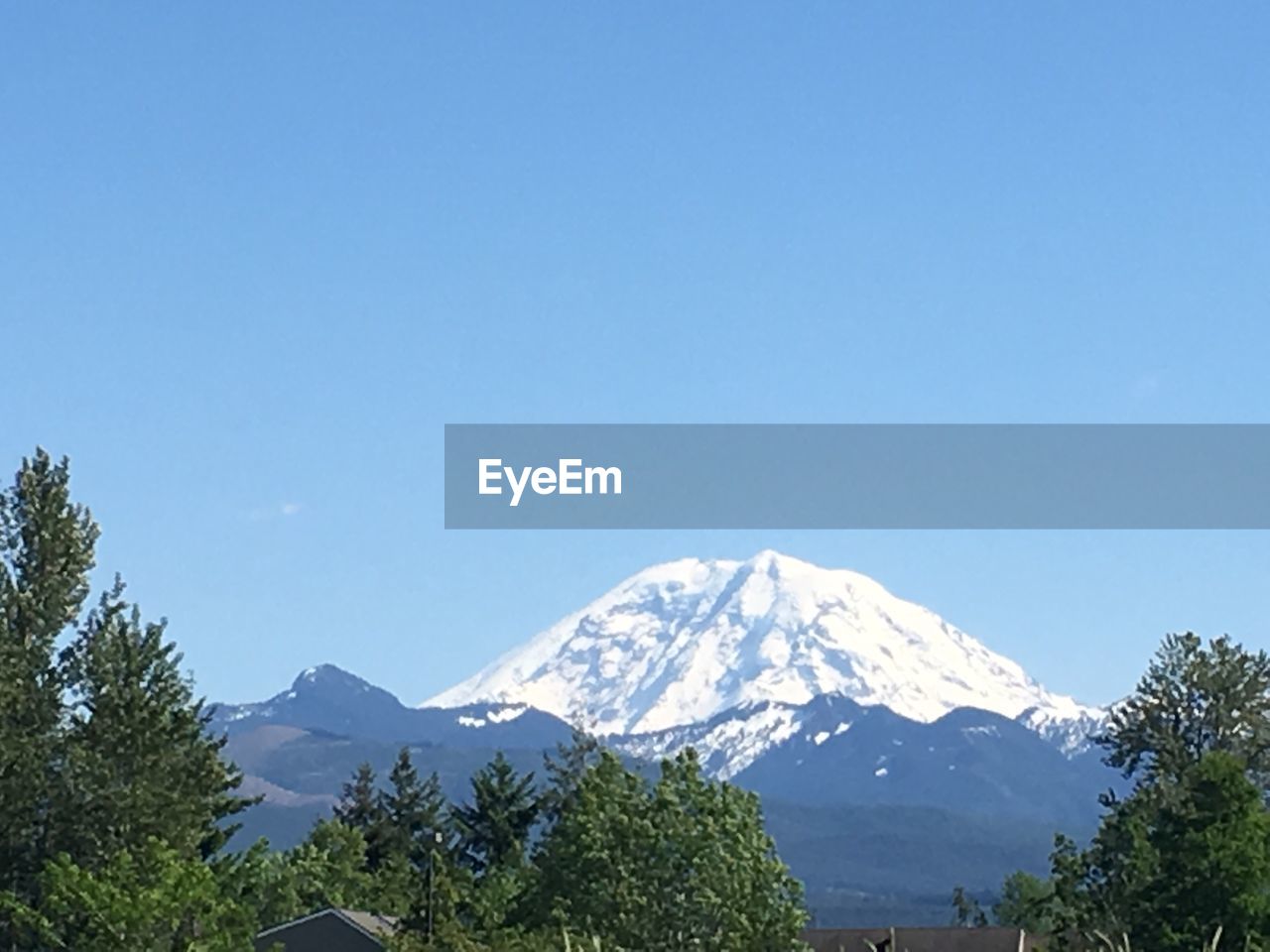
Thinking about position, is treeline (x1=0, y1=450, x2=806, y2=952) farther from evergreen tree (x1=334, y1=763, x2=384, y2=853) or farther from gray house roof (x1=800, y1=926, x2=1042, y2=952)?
evergreen tree (x1=334, y1=763, x2=384, y2=853)

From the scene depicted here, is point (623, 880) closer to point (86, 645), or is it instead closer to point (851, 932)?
point (86, 645)

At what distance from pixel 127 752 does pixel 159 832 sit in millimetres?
3217

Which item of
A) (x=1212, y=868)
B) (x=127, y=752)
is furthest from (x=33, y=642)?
(x=1212, y=868)

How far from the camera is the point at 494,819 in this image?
6324 inches

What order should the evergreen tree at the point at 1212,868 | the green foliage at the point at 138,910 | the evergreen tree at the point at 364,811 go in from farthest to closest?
the evergreen tree at the point at 364,811, the evergreen tree at the point at 1212,868, the green foliage at the point at 138,910

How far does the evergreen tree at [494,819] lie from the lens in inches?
6299

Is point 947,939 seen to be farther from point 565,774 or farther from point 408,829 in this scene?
point 408,829

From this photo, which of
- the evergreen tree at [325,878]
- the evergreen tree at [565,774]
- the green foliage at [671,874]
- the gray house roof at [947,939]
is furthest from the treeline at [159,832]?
the evergreen tree at [565,774]

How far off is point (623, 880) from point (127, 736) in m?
18.6

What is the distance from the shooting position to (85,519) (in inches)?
3890

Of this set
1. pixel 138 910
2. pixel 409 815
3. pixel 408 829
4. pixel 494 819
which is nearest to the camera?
pixel 138 910

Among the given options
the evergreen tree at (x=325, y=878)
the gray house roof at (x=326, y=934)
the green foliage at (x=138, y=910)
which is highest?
the evergreen tree at (x=325, y=878)

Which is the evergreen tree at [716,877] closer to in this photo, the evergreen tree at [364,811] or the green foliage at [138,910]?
the green foliage at [138,910]

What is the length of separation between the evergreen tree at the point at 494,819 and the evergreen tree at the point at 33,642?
63598 mm
